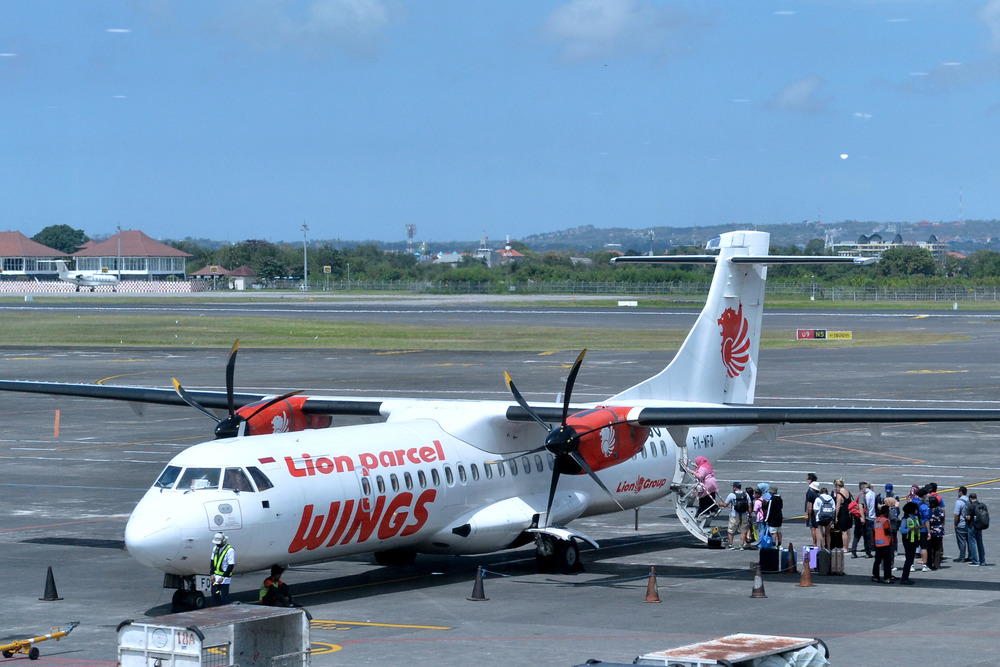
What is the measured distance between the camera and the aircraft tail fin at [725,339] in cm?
2756

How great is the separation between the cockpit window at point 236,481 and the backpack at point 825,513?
1088 cm

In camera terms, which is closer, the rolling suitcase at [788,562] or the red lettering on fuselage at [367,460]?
the red lettering on fuselage at [367,460]

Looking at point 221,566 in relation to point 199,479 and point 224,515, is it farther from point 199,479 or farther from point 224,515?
point 199,479

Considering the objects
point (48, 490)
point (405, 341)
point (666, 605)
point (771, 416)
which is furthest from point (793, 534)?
point (405, 341)

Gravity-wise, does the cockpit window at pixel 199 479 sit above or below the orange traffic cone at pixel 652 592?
above

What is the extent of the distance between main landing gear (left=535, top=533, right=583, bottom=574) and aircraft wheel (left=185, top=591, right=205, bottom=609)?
22.8 feet

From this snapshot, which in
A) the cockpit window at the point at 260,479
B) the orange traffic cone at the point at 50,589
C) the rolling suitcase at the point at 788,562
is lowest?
the rolling suitcase at the point at 788,562

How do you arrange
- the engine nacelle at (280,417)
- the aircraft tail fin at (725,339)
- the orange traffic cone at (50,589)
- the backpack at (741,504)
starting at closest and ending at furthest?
1. the orange traffic cone at (50,589)
2. the engine nacelle at (280,417)
3. the backpack at (741,504)
4. the aircraft tail fin at (725,339)

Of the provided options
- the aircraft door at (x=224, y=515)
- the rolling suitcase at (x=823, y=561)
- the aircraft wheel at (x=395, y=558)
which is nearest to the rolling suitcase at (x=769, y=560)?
the rolling suitcase at (x=823, y=561)

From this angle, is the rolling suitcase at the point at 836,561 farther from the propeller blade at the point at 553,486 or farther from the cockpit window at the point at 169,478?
the cockpit window at the point at 169,478

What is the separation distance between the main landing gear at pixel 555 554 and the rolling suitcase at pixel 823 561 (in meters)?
4.57

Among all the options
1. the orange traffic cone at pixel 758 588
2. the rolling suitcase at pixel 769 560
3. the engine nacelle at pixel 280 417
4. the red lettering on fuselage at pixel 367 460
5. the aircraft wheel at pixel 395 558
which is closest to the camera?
the red lettering on fuselage at pixel 367 460

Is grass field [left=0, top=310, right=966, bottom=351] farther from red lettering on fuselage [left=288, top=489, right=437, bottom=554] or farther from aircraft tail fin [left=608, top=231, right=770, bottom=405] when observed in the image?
red lettering on fuselage [left=288, top=489, right=437, bottom=554]

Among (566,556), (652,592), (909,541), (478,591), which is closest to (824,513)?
(909,541)
